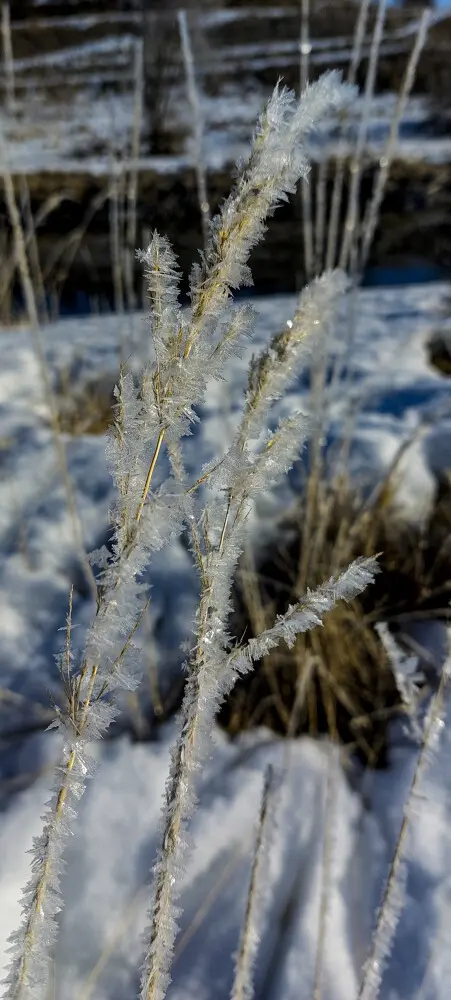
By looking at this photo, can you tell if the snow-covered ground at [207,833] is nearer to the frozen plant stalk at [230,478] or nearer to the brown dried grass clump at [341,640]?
the brown dried grass clump at [341,640]

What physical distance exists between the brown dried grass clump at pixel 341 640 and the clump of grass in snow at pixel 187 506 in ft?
2.03

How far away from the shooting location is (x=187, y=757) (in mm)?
380

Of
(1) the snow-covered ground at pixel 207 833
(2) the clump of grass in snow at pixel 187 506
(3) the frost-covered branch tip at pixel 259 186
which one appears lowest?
(1) the snow-covered ground at pixel 207 833

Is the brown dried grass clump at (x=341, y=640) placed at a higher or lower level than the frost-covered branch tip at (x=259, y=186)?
lower

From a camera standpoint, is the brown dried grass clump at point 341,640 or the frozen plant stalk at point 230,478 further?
the brown dried grass clump at point 341,640

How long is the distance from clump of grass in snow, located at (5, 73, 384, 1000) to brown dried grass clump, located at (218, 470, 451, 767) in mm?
619

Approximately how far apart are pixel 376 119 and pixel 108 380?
901cm

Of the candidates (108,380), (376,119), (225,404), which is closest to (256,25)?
(376,119)

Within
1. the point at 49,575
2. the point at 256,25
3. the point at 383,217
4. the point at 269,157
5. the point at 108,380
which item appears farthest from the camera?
the point at 256,25

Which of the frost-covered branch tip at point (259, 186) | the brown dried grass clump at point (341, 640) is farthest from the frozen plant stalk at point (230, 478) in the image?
the brown dried grass clump at point (341, 640)

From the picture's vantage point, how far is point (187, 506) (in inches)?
13.2

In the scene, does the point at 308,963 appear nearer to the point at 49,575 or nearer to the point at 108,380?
the point at 49,575

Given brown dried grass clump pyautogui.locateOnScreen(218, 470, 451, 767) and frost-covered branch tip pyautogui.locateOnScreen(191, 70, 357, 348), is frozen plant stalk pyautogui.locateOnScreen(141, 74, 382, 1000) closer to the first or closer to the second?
frost-covered branch tip pyautogui.locateOnScreen(191, 70, 357, 348)

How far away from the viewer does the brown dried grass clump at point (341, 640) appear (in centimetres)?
111
